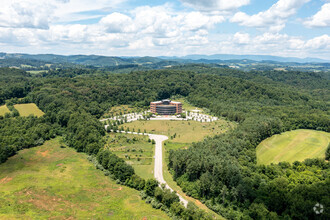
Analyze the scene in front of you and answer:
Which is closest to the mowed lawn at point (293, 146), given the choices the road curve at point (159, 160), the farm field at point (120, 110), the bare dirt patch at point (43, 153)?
the road curve at point (159, 160)

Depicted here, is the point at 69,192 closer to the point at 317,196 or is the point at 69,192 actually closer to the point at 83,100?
the point at 317,196

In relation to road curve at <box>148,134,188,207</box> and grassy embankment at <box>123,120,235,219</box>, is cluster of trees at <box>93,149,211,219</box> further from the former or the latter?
grassy embankment at <box>123,120,235,219</box>

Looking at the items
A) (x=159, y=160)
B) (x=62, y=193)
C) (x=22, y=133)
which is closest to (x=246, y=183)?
(x=159, y=160)

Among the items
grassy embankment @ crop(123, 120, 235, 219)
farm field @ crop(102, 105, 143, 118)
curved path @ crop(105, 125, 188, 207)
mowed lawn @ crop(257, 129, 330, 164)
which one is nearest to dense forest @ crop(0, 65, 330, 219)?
curved path @ crop(105, 125, 188, 207)

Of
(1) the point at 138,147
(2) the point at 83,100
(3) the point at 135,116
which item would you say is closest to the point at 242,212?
(1) the point at 138,147

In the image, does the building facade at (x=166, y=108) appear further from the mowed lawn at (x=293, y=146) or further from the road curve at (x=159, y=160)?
the mowed lawn at (x=293, y=146)
